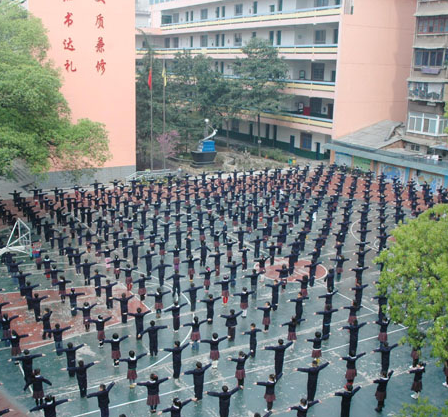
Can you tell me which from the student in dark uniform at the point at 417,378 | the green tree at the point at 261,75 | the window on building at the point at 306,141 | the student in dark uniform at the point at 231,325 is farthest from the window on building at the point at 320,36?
the student in dark uniform at the point at 417,378

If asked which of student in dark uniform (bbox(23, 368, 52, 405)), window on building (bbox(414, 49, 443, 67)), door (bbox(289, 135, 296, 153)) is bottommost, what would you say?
student in dark uniform (bbox(23, 368, 52, 405))

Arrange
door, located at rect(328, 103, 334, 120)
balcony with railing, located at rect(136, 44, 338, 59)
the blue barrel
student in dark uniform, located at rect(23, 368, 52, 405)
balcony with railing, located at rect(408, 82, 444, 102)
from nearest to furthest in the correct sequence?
student in dark uniform, located at rect(23, 368, 52, 405) → balcony with railing, located at rect(408, 82, 444, 102) → balcony with railing, located at rect(136, 44, 338, 59) → the blue barrel → door, located at rect(328, 103, 334, 120)

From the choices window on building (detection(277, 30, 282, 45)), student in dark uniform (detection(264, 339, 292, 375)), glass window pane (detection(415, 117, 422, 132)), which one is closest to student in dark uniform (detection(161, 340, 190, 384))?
student in dark uniform (detection(264, 339, 292, 375))

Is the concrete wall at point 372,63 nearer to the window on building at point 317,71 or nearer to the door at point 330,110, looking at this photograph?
the door at point 330,110

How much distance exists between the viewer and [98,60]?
29.2 meters

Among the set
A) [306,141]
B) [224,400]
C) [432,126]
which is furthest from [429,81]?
[224,400]

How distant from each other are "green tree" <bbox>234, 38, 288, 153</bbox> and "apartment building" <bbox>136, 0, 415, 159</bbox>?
1.09 m

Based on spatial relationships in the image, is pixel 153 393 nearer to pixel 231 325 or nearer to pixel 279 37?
pixel 231 325

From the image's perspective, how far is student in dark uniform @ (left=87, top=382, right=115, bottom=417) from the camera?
402 inches

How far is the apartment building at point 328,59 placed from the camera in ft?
114

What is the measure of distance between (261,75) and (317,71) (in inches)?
201

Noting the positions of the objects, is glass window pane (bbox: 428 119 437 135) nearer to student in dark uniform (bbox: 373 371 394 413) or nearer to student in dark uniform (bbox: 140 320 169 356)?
student in dark uniform (bbox: 373 371 394 413)

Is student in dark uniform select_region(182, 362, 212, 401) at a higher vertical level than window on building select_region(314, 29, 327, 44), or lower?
lower

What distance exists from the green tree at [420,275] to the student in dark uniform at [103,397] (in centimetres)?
541
